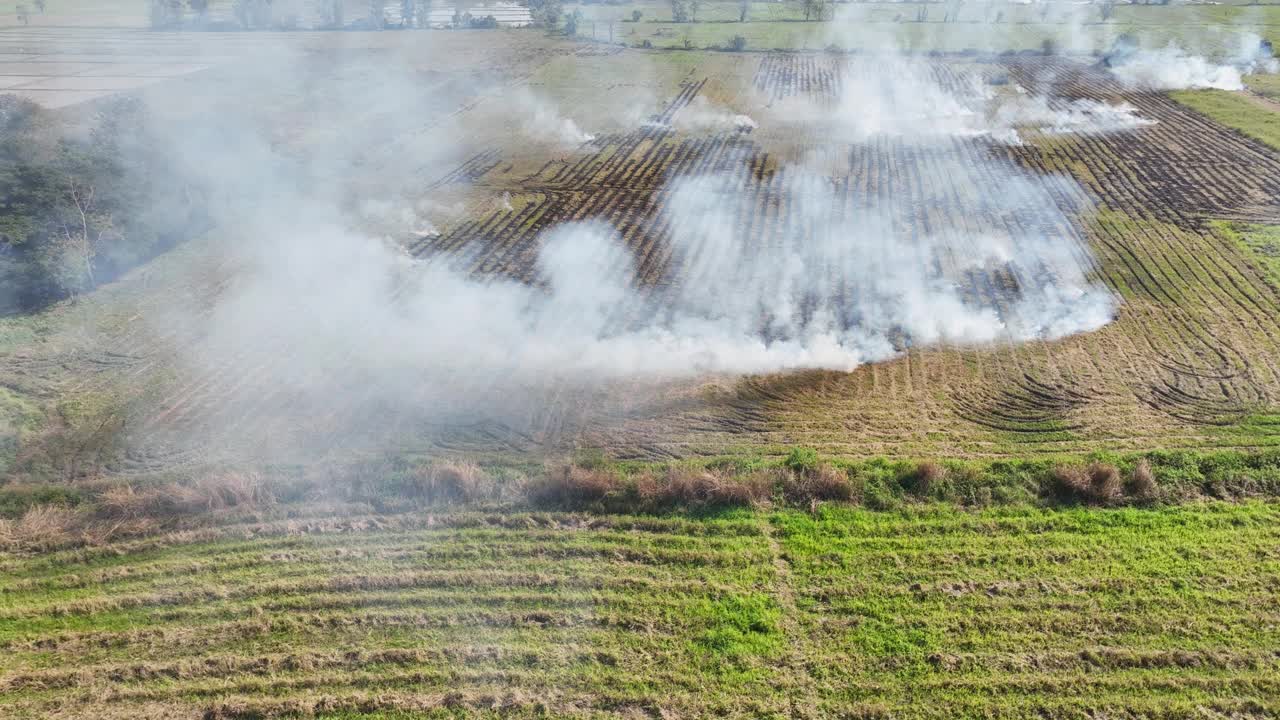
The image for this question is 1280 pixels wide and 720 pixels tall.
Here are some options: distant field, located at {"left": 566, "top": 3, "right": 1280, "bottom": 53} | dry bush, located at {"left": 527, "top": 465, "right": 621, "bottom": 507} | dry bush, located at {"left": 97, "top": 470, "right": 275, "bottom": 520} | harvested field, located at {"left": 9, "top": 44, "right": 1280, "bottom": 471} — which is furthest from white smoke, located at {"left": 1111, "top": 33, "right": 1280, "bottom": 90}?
dry bush, located at {"left": 97, "top": 470, "right": 275, "bottom": 520}

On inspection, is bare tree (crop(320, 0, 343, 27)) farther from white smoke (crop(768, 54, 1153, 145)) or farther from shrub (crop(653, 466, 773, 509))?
shrub (crop(653, 466, 773, 509))

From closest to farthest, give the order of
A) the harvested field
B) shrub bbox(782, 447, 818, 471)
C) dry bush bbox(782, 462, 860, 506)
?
dry bush bbox(782, 462, 860, 506), shrub bbox(782, 447, 818, 471), the harvested field

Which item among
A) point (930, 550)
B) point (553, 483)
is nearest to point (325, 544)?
point (553, 483)

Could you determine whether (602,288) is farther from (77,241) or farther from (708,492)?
(77,241)

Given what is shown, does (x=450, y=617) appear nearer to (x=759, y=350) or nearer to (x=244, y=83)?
(x=759, y=350)

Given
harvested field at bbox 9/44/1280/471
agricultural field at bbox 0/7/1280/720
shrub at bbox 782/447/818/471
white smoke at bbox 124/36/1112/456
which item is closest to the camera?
agricultural field at bbox 0/7/1280/720

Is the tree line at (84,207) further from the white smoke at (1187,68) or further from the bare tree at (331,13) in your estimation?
the white smoke at (1187,68)
